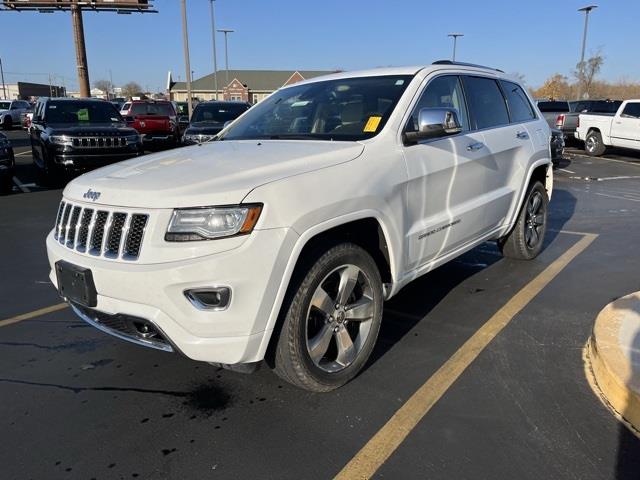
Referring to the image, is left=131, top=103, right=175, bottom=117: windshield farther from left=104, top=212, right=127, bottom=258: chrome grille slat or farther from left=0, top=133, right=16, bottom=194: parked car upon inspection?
left=104, top=212, right=127, bottom=258: chrome grille slat

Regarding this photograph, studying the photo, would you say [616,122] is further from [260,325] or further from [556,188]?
[260,325]

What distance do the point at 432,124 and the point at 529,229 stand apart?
2.77 m

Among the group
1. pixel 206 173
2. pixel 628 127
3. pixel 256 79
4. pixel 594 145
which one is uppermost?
pixel 256 79

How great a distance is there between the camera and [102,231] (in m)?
2.75

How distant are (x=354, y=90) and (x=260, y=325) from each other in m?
2.10

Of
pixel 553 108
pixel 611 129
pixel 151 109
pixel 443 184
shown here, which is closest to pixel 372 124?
pixel 443 184

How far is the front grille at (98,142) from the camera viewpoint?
10.1 m

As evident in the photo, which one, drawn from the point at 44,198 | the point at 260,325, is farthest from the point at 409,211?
the point at 44,198

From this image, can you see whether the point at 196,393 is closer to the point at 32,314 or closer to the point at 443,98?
the point at 32,314

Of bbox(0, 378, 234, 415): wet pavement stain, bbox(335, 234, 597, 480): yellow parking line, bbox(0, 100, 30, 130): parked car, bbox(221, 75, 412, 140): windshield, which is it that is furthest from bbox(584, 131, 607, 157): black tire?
bbox(0, 100, 30, 130): parked car

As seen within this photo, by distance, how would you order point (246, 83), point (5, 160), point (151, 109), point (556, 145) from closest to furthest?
point (5, 160), point (556, 145), point (151, 109), point (246, 83)

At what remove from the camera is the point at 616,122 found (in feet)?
54.0

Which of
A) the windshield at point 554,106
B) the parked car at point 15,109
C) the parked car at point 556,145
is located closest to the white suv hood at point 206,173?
the parked car at point 556,145

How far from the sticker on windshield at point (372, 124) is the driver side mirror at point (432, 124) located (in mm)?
202
